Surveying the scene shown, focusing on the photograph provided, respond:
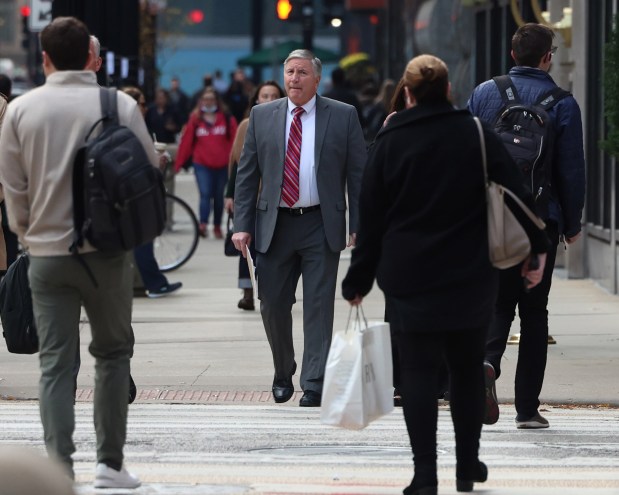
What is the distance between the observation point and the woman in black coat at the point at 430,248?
6152 millimetres

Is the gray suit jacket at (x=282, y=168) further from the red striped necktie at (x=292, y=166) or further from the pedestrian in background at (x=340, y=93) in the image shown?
the pedestrian in background at (x=340, y=93)

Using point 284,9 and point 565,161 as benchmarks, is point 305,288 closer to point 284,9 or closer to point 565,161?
point 565,161

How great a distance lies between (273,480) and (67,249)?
52.6 inches

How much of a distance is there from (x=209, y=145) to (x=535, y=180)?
12096 millimetres

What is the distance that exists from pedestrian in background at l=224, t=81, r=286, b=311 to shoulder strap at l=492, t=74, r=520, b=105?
1.95 meters

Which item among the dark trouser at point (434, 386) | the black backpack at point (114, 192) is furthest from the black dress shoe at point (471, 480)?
the black backpack at point (114, 192)

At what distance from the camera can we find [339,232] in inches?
352

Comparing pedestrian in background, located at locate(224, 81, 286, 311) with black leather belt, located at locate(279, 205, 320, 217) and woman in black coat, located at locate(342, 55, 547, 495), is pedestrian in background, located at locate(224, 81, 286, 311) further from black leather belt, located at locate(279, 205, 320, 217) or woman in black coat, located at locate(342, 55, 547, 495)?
woman in black coat, located at locate(342, 55, 547, 495)

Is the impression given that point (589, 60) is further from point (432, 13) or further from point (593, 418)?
point (432, 13)

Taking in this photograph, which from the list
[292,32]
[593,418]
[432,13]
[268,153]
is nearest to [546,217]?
[593,418]

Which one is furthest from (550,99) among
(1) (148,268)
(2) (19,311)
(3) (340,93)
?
(3) (340,93)

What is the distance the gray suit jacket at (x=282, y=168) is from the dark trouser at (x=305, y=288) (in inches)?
3.0

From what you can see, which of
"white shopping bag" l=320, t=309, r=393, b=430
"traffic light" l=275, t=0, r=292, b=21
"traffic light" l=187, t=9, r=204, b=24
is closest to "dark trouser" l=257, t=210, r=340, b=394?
"white shopping bag" l=320, t=309, r=393, b=430

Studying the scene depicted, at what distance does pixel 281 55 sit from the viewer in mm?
41125
